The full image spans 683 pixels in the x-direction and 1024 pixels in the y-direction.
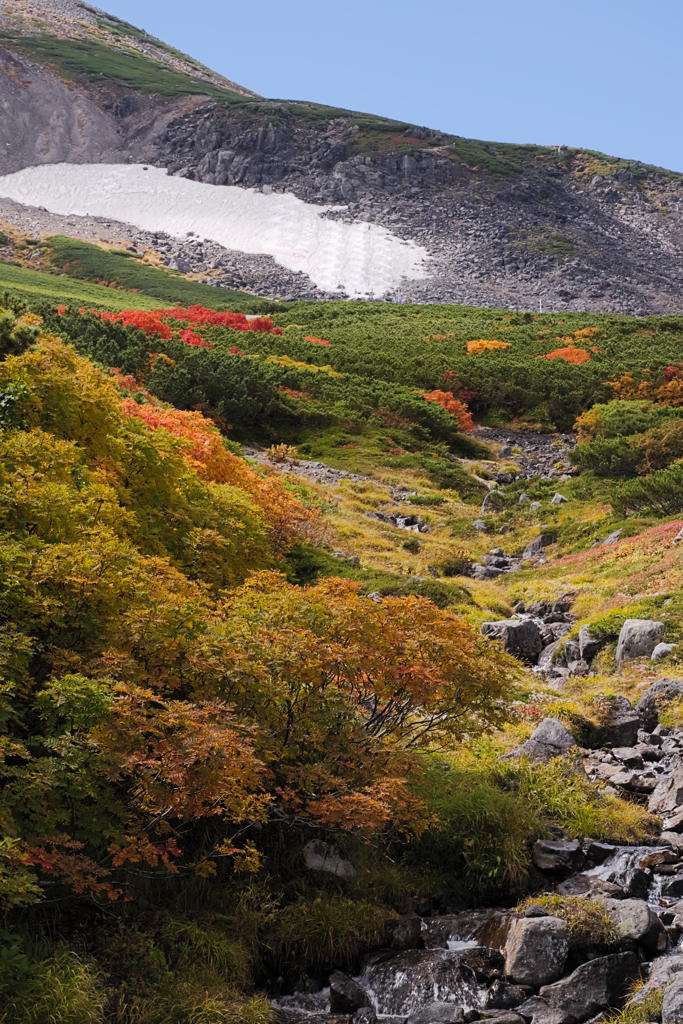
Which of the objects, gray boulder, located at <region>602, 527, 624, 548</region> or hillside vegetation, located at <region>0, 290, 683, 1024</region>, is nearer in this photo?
hillside vegetation, located at <region>0, 290, 683, 1024</region>

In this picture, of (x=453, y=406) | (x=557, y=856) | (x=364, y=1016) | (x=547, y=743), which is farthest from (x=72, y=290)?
(x=364, y=1016)

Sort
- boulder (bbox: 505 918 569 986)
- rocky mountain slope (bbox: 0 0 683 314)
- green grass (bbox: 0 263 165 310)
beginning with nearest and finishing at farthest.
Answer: boulder (bbox: 505 918 569 986)
green grass (bbox: 0 263 165 310)
rocky mountain slope (bbox: 0 0 683 314)

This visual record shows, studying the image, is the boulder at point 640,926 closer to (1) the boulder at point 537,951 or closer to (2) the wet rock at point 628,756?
(1) the boulder at point 537,951

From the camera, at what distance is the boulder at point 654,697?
13.1 m

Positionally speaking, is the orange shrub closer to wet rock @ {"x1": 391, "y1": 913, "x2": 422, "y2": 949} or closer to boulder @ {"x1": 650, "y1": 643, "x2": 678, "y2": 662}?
boulder @ {"x1": 650, "y1": 643, "x2": 678, "y2": 662}

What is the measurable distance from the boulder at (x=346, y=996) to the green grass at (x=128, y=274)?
70513mm

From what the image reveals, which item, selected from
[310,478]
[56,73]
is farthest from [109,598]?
[56,73]

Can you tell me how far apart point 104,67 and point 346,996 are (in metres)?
158

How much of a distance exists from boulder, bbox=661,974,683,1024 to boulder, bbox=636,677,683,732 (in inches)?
248

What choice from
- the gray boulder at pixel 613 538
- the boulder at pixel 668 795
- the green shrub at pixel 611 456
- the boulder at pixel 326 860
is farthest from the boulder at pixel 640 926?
the green shrub at pixel 611 456

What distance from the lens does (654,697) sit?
43.6 ft

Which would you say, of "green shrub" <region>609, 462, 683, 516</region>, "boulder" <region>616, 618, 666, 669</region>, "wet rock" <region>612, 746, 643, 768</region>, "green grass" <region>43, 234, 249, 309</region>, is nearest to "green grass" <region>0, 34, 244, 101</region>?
"green grass" <region>43, 234, 249, 309</region>

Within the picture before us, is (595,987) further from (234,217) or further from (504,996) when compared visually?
(234,217)

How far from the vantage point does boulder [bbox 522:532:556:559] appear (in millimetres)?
25219
